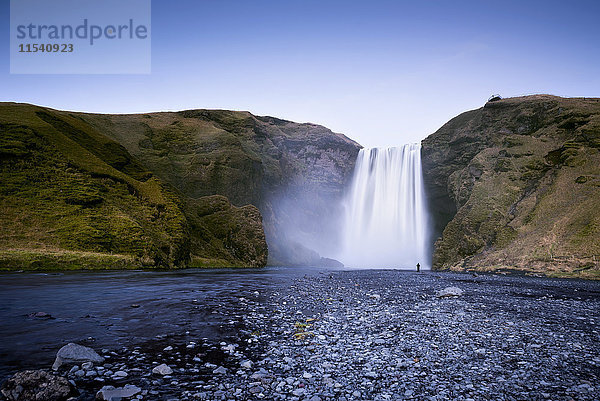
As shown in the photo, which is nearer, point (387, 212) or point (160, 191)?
point (160, 191)

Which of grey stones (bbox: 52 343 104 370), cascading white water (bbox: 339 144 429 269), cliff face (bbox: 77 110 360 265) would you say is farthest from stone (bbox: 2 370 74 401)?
cascading white water (bbox: 339 144 429 269)

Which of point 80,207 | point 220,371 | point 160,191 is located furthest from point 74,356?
point 160,191

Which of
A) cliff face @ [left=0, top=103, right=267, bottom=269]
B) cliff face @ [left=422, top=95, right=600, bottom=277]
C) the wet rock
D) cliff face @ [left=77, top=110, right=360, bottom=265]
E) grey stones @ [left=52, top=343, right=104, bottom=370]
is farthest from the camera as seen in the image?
cliff face @ [left=77, top=110, right=360, bottom=265]

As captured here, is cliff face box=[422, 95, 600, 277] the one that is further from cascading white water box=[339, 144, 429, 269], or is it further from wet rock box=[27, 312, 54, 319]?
wet rock box=[27, 312, 54, 319]

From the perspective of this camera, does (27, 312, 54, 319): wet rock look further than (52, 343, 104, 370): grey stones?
Yes

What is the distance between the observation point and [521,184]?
2527 inches

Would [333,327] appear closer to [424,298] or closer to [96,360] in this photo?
[96,360]

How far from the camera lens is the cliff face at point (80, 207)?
35062mm

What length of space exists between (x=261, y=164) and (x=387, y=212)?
39.8 metres

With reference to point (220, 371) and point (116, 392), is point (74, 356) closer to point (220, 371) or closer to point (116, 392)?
point (116, 392)

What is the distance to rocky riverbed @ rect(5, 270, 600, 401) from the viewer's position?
652 cm

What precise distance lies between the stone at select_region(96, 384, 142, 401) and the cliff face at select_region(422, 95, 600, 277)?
163 ft

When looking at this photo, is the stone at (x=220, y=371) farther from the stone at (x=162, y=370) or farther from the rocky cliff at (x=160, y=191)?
the rocky cliff at (x=160, y=191)

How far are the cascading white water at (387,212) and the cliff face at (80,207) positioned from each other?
53.7 meters
